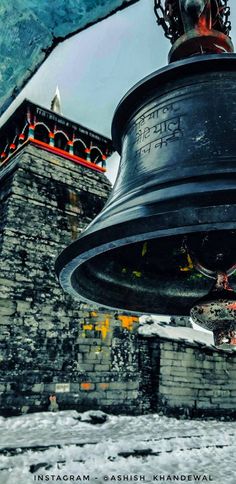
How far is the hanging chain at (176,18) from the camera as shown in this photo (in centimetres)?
221

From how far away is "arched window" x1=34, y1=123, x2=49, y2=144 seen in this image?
932 cm

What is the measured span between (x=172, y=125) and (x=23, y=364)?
6.23 meters

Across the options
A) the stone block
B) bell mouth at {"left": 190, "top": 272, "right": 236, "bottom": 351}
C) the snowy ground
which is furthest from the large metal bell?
the stone block

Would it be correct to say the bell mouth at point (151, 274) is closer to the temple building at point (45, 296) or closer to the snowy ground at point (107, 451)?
the snowy ground at point (107, 451)

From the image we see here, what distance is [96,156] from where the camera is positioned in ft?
34.7

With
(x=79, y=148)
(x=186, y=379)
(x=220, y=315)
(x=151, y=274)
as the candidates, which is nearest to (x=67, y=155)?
(x=79, y=148)

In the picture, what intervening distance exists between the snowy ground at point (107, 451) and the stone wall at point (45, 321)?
63 cm

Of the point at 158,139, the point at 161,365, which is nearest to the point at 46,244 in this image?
the point at 161,365

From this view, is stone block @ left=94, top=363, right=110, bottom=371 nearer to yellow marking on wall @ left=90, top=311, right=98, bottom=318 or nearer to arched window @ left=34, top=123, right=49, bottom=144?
yellow marking on wall @ left=90, top=311, right=98, bottom=318

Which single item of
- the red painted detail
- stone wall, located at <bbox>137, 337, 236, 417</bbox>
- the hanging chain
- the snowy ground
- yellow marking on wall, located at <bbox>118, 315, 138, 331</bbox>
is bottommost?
the snowy ground

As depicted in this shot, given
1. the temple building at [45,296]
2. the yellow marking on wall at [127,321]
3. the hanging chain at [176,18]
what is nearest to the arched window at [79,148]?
the temple building at [45,296]

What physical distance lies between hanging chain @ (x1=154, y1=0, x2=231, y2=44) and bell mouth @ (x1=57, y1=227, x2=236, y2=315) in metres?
1.38

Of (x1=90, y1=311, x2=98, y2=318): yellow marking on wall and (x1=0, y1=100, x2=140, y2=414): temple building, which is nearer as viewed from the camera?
(x1=0, y1=100, x2=140, y2=414): temple building

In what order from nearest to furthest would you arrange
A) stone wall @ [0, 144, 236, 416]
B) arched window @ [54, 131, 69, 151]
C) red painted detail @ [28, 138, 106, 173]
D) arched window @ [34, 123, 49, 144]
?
stone wall @ [0, 144, 236, 416] < red painted detail @ [28, 138, 106, 173] < arched window @ [34, 123, 49, 144] < arched window @ [54, 131, 69, 151]
